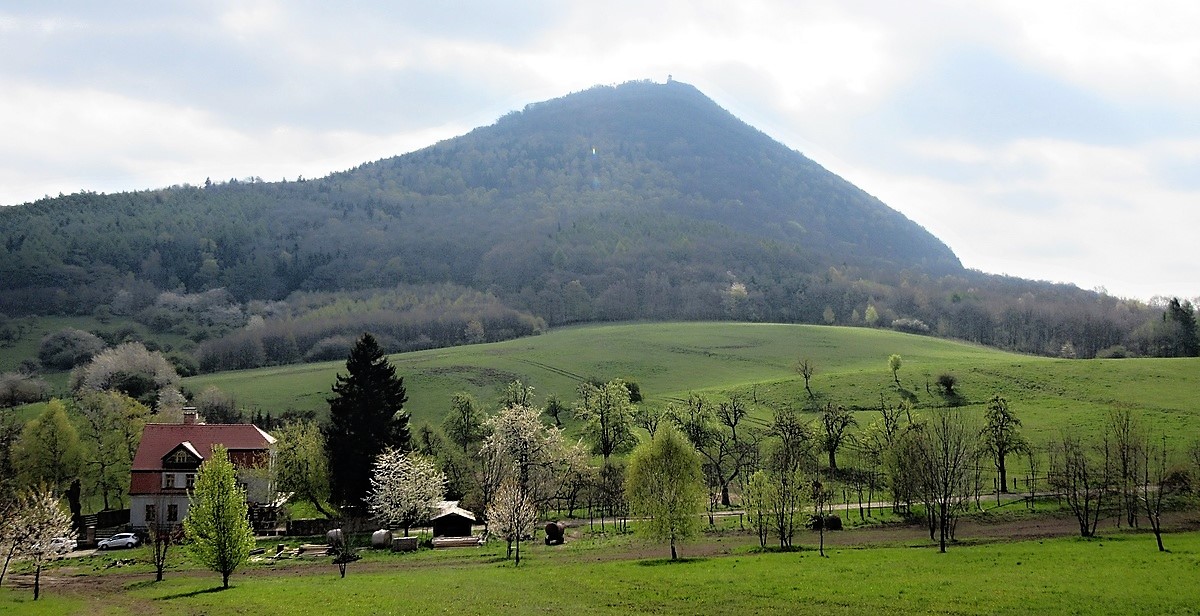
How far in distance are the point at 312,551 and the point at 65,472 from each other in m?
34.0

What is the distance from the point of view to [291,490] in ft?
220

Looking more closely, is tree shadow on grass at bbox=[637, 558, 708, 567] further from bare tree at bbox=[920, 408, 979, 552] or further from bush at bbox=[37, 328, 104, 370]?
bush at bbox=[37, 328, 104, 370]

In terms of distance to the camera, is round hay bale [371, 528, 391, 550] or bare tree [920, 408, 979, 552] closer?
bare tree [920, 408, 979, 552]

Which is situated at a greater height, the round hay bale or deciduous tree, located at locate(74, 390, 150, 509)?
deciduous tree, located at locate(74, 390, 150, 509)

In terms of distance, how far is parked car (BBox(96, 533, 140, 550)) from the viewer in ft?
197

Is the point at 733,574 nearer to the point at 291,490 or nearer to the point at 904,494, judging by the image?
the point at 904,494

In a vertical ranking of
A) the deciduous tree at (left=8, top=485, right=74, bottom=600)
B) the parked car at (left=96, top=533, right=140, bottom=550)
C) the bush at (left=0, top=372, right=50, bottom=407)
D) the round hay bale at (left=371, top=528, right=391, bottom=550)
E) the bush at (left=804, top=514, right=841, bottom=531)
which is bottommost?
the parked car at (left=96, top=533, right=140, bottom=550)

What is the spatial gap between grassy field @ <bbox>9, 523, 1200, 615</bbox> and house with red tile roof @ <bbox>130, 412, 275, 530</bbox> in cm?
2282

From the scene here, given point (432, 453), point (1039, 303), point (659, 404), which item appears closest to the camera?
point (432, 453)

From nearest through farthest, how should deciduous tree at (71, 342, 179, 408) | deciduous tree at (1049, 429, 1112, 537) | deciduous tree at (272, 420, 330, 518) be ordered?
1. deciduous tree at (1049, 429, 1112, 537)
2. deciduous tree at (272, 420, 330, 518)
3. deciduous tree at (71, 342, 179, 408)

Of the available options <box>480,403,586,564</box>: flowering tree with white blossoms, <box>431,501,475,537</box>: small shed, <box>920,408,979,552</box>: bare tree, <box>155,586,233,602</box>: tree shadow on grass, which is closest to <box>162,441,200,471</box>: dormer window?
<box>431,501,475,537</box>: small shed

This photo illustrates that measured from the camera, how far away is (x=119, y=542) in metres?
60.5

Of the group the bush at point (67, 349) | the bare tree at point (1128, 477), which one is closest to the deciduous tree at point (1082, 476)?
the bare tree at point (1128, 477)

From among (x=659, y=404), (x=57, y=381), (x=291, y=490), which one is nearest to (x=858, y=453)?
(x=659, y=404)
